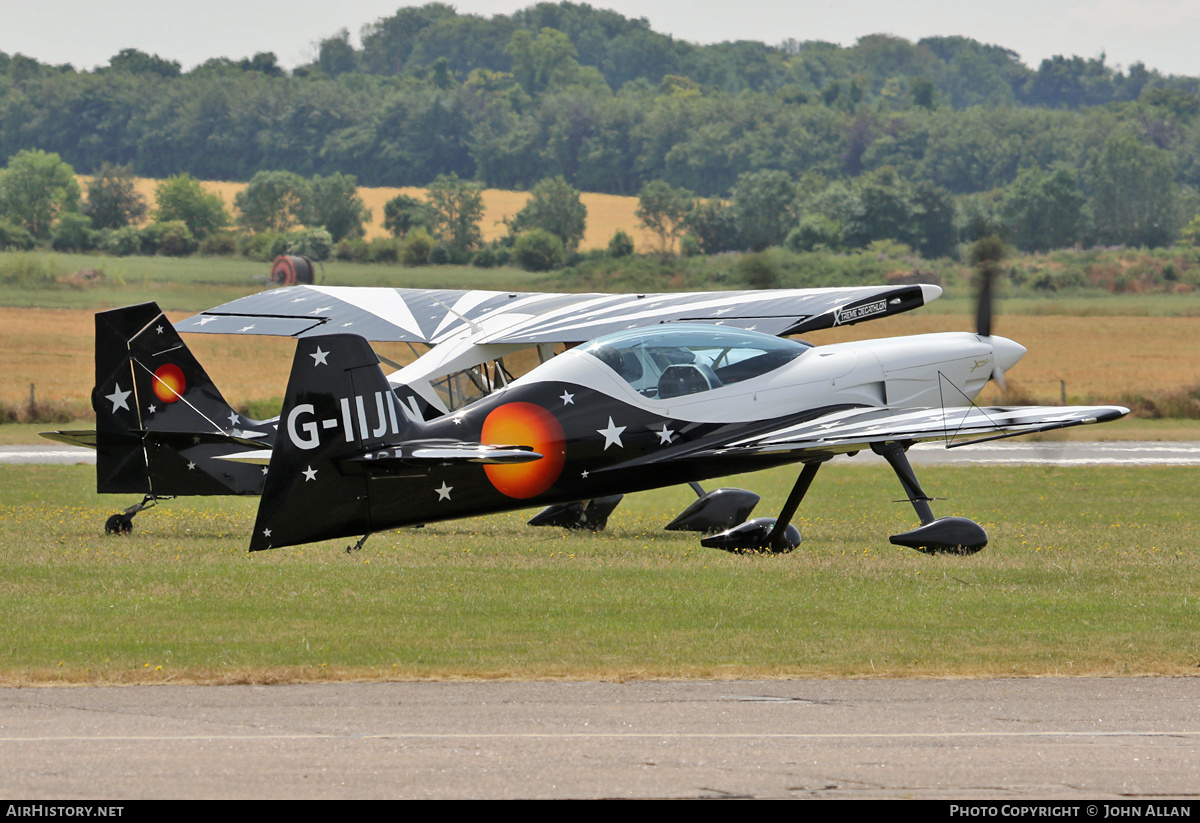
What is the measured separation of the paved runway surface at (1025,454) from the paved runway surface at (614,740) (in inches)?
797

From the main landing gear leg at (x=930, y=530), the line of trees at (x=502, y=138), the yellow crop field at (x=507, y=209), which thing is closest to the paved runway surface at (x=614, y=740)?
the main landing gear leg at (x=930, y=530)

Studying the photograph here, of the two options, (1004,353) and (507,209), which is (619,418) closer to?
(1004,353)

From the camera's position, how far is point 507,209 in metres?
131

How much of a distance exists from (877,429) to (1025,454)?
19016 mm

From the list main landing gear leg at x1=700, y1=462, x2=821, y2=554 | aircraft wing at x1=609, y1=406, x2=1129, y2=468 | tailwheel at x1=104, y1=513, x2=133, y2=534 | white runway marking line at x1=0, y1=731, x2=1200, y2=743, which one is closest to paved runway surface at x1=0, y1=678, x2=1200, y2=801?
white runway marking line at x1=0, y1=731, x2=1200, y2=743

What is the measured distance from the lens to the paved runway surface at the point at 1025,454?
29234 mm

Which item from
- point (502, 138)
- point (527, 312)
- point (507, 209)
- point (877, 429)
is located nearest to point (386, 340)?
point (527, 312)

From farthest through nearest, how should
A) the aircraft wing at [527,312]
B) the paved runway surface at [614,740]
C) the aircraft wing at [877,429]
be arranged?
the aircraft wing at [527,312], the aircraft wing at [877,429], the paved runway surface at [614,740]

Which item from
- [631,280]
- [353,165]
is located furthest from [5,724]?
[353,165]

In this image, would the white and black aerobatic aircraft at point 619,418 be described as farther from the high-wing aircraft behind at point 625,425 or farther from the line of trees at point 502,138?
the line of trees at point 502,138

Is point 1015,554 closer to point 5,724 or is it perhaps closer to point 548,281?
point 5,724

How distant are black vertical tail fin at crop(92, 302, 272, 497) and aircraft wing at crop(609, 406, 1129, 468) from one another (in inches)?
214

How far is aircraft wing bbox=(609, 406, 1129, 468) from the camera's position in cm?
1280

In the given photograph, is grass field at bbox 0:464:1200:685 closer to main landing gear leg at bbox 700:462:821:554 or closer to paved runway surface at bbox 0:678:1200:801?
main landing gear leg at bbox 700:462:821:554
